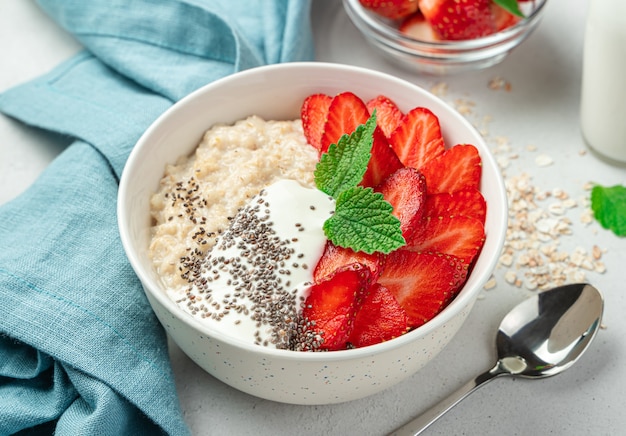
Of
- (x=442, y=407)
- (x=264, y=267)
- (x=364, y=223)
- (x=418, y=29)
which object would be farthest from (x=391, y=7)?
(x=442, y=407)

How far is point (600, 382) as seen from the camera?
1.87 metres

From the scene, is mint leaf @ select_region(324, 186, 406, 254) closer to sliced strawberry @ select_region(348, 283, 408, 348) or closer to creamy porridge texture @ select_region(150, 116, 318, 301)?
sliced strawberry @ select_region(348, 283, 408, 348)

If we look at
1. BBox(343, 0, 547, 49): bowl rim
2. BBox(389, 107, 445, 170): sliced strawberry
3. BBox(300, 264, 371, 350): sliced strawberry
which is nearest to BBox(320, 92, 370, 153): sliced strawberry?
BBox(389, 107, 445, 170): sliced strawberry

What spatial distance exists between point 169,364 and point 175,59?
3.48 feet

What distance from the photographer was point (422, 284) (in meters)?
1.66

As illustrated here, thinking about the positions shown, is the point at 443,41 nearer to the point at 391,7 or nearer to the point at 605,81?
the point at 391,7

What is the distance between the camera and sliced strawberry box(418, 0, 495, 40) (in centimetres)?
235

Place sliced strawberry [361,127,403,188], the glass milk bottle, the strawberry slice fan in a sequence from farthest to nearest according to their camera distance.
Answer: the glass milk bottle, sliced strawberry [361,127,403,188], the strawberry slice fan

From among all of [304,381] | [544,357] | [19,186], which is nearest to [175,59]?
[19,186]

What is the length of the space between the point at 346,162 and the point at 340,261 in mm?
247

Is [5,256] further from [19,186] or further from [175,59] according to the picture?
[175,59]

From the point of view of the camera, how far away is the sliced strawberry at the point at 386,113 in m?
1.97

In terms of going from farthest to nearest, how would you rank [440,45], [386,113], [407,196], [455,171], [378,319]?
[440,45]
[386,113]
[455,171]
[407,196]
[378,319]

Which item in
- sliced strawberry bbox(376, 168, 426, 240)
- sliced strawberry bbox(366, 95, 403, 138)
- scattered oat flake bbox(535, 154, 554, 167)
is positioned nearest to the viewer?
sliced strawberry bbox(376, 168, 426, 240)
